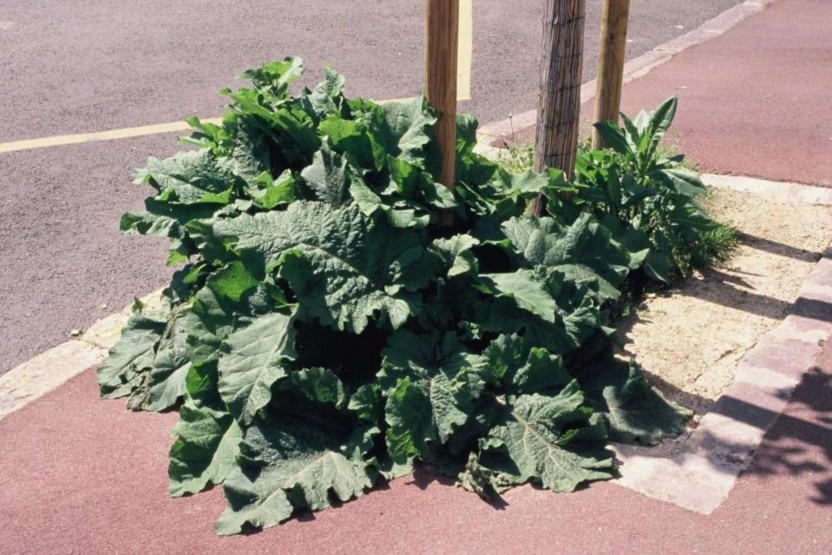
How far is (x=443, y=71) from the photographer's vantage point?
439 cm

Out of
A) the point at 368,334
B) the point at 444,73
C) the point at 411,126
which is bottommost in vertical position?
the point at 368,334

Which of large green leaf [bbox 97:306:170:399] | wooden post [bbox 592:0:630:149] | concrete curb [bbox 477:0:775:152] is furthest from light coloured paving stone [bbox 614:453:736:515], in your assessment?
concrete curb [bbox 477:0:775:152]

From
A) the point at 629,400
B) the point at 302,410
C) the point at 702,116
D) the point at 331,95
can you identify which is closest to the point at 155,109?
the point at 331,95

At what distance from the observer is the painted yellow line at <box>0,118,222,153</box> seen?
7816 millimetres

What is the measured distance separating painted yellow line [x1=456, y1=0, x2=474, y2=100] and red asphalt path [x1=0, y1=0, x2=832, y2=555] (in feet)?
15.0

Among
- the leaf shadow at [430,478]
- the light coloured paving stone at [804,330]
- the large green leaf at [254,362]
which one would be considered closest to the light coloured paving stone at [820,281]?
the light coloured paving stone at [804,330]

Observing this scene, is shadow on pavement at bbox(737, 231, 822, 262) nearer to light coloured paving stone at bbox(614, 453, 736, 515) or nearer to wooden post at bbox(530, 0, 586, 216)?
wooden post at bbox(530, 0, 586, 216)

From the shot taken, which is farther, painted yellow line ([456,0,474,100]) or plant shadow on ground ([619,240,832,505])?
painted yellow line ([456,0,474,100])

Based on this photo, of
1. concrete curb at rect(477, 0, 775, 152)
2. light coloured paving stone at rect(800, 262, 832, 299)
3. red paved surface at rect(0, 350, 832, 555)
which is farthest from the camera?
concrete curb at rect(477, 0, 775, 152)

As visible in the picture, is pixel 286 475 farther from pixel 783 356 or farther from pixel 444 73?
pixel 783 356

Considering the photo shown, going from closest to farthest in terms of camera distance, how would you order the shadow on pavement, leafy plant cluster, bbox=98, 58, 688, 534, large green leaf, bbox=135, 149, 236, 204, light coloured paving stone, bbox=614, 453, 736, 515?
light coloured paving stone, bbox=614, 453, 736, 515 → leafy plant cluster, bbox=98, 58, 688, 534 → large green leaf, bbox=135, 149, 236, 204 → the shadow on pavement

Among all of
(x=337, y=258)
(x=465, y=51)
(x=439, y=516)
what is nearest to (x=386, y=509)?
(x=439, y=516)

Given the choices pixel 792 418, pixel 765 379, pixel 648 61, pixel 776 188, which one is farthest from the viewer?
pixel 648 61

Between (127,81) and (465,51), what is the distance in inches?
133
